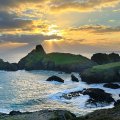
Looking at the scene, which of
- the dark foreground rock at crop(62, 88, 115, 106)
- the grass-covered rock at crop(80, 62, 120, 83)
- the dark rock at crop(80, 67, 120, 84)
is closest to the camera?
the dark foreground rock at crop(62, 88, 115, 106)

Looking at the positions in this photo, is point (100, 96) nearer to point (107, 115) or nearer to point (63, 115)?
point (63, 115)

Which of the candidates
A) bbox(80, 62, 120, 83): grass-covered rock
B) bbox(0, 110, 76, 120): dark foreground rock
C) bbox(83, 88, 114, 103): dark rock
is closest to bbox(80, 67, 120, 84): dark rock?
bbox(80, 62, 120, 83): grass-covered rock

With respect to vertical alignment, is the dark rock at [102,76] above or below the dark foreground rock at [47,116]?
above

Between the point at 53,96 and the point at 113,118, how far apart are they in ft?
177

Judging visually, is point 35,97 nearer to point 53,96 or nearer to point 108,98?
point 53,96

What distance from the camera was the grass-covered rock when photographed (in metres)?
117

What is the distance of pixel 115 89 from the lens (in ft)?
314

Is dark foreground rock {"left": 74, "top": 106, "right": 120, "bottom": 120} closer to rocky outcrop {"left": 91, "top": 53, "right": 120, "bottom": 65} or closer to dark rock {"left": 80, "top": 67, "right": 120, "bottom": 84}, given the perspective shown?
dark rock {"left": 80, "top": 67, "right": 120, "bottom": 84}

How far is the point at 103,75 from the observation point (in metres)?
119

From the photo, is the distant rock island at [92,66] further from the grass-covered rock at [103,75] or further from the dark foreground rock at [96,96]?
the dark foreground rock at [96,96]

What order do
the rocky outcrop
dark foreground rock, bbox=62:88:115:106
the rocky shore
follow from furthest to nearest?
the rocky outcrop < dark foreground rock, bbox=62:88:115:106 < the rocky shore

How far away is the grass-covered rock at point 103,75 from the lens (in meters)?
117

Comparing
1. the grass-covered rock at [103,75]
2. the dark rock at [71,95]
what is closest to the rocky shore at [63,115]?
the dark rock at [71,95]

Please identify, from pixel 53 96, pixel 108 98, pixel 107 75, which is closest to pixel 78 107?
pixel 108 98
